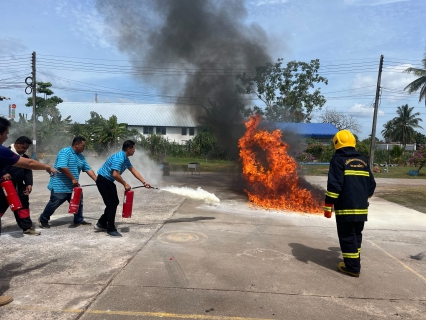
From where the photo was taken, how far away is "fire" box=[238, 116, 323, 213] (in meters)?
8.17

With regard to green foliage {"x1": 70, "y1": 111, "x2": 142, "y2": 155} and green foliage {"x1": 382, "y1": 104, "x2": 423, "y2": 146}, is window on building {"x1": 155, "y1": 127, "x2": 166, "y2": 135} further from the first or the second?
green foliage {"x1": 382, "y1": 104, "x2": 423, "y2": 146}

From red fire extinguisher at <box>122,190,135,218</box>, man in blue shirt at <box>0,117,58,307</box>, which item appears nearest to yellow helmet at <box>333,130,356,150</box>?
red fire extinguisher at <box>122,190,135,218</box>

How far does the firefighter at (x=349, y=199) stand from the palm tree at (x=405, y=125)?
52.9 m

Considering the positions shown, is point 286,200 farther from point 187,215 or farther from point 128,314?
point 128,314

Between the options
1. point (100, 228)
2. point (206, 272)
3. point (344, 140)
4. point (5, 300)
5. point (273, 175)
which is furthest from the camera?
point (273, 175)

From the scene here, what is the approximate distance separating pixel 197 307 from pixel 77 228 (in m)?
3.36

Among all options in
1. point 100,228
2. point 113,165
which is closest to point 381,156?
point 100,228

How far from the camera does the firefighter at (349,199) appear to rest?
393 centimetres

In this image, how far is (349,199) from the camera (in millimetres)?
3943

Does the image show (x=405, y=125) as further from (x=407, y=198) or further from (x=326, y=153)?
(x=407, y=198)

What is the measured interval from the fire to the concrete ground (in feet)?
5.12

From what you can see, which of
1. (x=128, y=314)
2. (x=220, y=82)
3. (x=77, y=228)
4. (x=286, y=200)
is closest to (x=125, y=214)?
(x=77, y=228)

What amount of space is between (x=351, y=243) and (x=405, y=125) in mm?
53616

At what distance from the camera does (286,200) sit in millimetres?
8266
